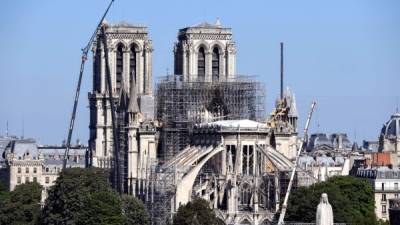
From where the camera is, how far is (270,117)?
511 feet

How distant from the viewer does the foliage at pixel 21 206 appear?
503 feet

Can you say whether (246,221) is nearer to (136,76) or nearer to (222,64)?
(222,64)

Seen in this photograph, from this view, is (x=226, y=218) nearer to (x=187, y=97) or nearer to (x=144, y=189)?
(x=144, y=189)

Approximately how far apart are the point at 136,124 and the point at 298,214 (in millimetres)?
26131

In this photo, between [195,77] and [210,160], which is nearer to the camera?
[210,160]

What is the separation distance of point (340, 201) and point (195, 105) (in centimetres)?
2615

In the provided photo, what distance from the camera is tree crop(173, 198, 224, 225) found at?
126 metres

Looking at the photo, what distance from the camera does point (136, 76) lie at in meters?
175

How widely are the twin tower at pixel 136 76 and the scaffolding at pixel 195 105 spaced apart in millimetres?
1150

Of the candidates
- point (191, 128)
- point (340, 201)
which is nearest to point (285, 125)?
point (191, 128)

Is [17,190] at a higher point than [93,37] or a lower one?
lower

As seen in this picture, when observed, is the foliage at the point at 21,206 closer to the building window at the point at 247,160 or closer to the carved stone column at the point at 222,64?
the building window at the point at 247,160

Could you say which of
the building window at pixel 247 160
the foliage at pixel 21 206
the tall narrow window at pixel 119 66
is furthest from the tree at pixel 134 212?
the tall narrow window at pixel 119 66

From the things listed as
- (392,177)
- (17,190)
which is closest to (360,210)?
(392,177)
